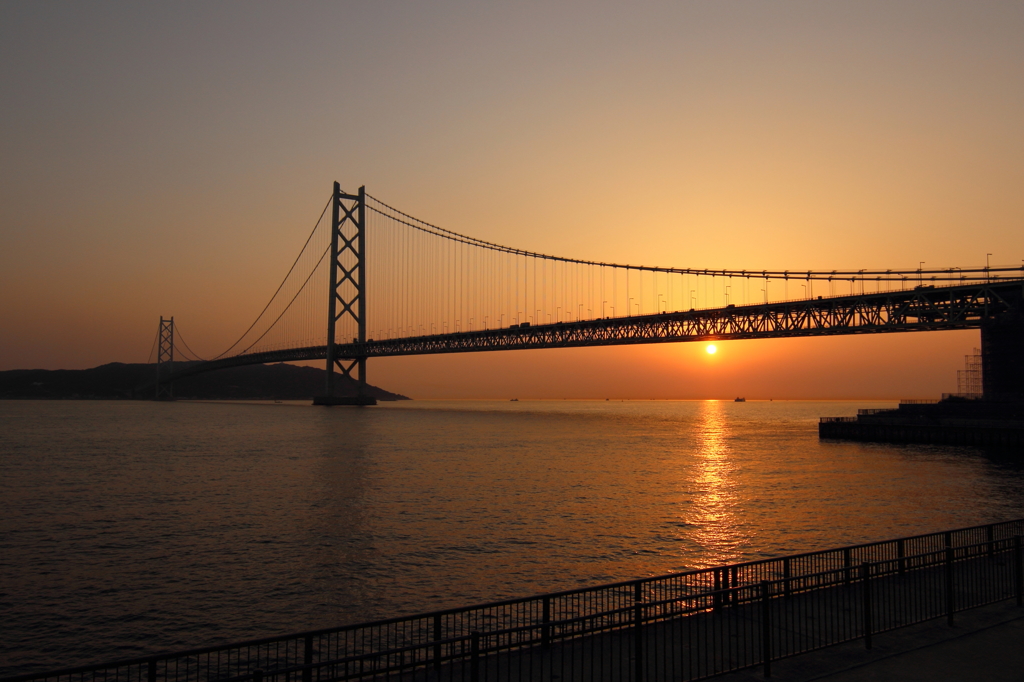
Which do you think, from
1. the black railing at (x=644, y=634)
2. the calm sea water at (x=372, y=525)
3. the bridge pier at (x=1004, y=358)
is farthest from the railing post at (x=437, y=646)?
the bridge pier at (x=1004, y=358)

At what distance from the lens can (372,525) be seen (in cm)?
2455

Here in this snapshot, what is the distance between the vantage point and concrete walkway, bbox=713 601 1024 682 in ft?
27.8

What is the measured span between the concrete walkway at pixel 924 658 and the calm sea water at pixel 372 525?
799 cm

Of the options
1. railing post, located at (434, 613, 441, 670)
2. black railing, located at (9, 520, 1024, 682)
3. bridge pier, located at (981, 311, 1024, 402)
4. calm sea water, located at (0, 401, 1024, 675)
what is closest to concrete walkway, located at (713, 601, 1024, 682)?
black railing, located at (9, 520, 1024, 682)

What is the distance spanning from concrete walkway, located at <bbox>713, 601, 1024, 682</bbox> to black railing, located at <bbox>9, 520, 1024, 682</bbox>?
24cm

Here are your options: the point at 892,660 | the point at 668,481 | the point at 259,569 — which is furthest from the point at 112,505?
the point at 892,660

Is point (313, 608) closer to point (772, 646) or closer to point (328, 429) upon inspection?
point (772, 646)

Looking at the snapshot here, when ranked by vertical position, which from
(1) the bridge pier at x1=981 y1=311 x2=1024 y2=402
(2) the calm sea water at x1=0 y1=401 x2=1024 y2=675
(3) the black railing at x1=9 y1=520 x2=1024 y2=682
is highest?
(1) the bridge pier at x1=981 y1=311 x2=1024 y2=402

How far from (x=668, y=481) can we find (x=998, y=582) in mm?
26169

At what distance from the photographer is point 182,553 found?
20.2 metres

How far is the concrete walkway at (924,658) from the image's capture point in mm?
8461

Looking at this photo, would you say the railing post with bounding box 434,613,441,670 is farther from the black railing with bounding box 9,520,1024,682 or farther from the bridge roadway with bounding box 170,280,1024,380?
the bridge roadway with bounding box 170,280,1024,380

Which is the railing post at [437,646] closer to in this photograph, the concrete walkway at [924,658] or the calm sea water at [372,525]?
the concrete walkway at [924,658]

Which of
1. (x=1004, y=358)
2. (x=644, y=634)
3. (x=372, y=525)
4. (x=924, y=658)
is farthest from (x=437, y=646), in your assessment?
(x=1004, y=358)
